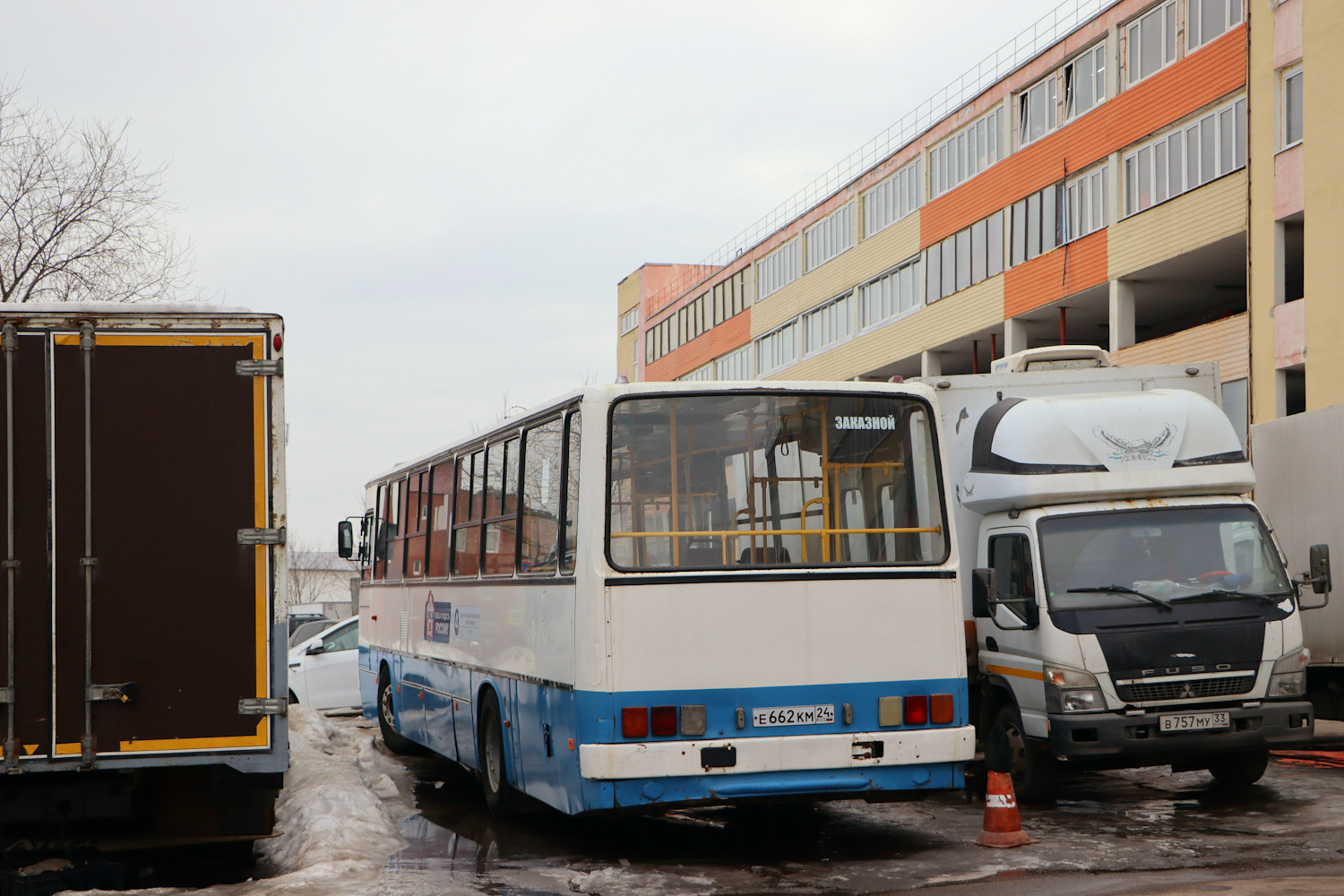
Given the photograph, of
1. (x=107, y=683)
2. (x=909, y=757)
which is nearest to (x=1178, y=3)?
(x=909, y=757)

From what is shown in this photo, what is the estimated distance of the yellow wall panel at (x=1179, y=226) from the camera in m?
30.7

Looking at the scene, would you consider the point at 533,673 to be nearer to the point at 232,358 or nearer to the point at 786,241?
the point at 232,358

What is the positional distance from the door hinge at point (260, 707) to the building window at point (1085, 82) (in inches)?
1248

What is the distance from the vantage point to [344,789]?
425 inches

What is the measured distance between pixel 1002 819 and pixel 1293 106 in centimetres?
2410

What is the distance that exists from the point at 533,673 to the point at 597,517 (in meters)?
1.48

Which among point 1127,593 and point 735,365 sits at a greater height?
point 735,365

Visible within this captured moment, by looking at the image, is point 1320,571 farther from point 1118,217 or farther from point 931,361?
point 931,361

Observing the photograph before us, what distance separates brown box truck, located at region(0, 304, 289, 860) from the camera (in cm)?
769

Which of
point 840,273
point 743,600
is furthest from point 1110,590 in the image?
point 840,273

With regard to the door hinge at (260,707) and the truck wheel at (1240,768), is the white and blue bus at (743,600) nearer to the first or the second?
the door hinge at (260,707)

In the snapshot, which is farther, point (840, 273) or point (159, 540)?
point (840, 273)

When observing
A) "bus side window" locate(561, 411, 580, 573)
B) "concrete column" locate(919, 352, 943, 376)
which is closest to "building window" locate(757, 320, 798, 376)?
"concrete column" locate(919, 352, 943, 376)

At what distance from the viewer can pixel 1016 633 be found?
11086 millimetres
